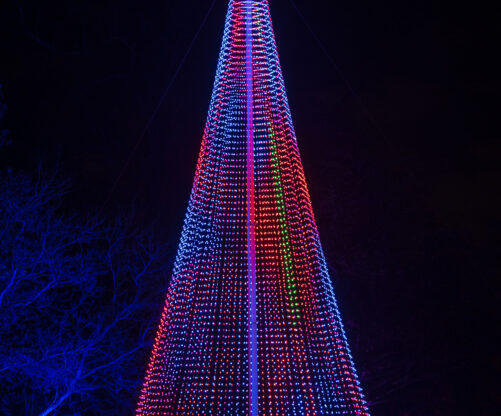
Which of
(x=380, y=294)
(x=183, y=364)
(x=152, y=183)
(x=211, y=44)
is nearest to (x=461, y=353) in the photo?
(x=380, y=294)

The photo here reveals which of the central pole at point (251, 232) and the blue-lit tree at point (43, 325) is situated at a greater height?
the central pole at point (251, 232)

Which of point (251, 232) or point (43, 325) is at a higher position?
point (251, 232)

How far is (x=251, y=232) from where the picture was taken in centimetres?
633

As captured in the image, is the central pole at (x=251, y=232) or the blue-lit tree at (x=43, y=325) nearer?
the central pole at (x=251, y=232)

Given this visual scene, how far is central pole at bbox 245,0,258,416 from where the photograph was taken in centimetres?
594

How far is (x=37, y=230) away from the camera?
9.15 metres

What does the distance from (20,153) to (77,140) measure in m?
1.23

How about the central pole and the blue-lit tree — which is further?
the blue-lit tree

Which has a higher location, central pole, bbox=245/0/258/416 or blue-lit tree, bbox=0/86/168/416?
central pole, bbox=245/0/258/416

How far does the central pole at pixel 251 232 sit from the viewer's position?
19.5 feet

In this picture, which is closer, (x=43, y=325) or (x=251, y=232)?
(x=251, y=232)

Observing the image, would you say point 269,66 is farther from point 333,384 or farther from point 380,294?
point 380,294

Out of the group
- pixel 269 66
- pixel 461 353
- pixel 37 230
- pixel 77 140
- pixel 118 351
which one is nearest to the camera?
pixel 269 66

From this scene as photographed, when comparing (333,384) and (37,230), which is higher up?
(37,230)
